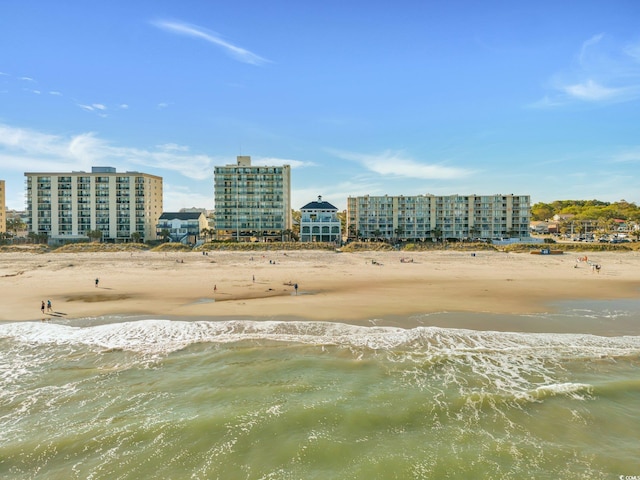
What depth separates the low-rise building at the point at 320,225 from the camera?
93250 millimetres

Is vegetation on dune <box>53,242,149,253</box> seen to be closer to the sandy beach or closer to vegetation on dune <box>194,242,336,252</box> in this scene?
vegetation on dune <box>194,242,336,252</box>

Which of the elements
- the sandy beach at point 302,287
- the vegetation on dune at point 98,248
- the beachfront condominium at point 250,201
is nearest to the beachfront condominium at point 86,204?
the vegetation on dune at point 98,248

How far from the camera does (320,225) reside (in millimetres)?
93438

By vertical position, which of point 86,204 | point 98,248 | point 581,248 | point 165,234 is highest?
point 86,204

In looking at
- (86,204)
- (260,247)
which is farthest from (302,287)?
(86,204)

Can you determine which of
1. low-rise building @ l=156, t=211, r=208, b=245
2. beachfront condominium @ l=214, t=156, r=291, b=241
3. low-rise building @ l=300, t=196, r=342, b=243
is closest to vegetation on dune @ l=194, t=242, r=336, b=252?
low-rise building @ l=300, t=196, r=342, b=243

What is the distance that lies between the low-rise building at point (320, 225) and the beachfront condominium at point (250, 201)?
918 cm

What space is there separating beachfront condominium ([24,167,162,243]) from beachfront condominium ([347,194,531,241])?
59.1 m

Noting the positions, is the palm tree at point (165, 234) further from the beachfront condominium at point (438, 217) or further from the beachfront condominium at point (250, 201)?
the beachfront condominium at point (438, 217)

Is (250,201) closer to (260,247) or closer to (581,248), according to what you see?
(260,247)

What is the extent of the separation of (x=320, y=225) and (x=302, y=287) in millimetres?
59219

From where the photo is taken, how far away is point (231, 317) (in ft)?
77.0

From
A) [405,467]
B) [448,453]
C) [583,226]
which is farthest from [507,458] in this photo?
[583,226]

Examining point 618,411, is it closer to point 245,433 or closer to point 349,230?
point 245,433
